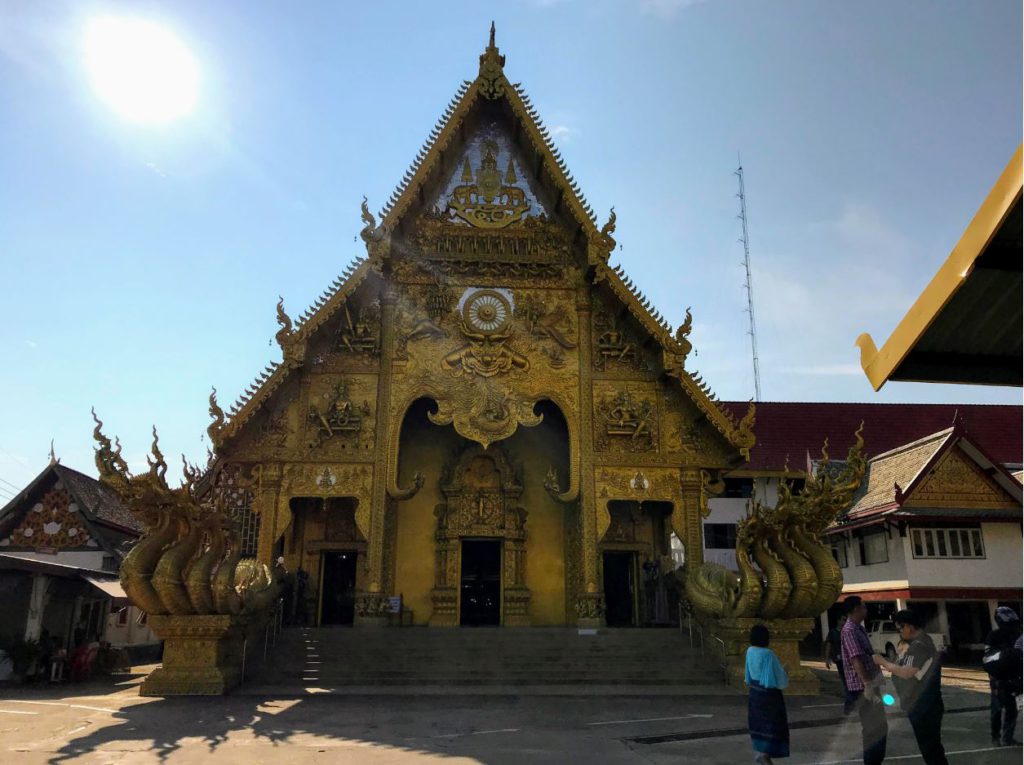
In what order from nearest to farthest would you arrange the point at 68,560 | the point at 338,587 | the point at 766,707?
the point at 766,707 → the point at 338,587 → the point at 68,560

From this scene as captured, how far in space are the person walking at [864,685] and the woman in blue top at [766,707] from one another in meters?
0.54

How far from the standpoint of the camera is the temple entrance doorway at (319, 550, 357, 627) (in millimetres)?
16516

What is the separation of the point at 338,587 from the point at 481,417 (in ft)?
16.3

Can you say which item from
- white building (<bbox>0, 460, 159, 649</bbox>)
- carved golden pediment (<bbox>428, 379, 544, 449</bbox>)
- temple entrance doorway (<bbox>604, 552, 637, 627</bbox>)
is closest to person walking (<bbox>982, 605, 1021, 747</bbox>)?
carved golden pediment (<bbox>428, 379, 544, 449</bbox>)

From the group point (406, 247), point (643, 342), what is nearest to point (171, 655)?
point (406, 247)

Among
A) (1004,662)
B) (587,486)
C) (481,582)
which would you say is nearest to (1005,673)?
(1004,662)

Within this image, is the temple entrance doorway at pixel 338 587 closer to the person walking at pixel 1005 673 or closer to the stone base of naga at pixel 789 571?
the stone base of naga at pixel 789 571

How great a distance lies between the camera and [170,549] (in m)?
11.3

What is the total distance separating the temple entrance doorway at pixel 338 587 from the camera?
1652 cm

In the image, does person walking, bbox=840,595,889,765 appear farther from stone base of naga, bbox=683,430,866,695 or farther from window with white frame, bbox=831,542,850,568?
window with white frame, bbox=831,542,850,568

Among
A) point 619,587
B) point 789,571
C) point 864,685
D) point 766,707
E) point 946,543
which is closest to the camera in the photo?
point 766,707

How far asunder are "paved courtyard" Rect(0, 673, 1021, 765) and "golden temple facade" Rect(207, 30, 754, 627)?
4.32m

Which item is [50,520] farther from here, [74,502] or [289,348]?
[289,348]

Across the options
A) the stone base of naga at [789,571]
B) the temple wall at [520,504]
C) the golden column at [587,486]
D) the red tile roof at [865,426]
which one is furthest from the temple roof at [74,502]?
the red tile roof at [865,426]
